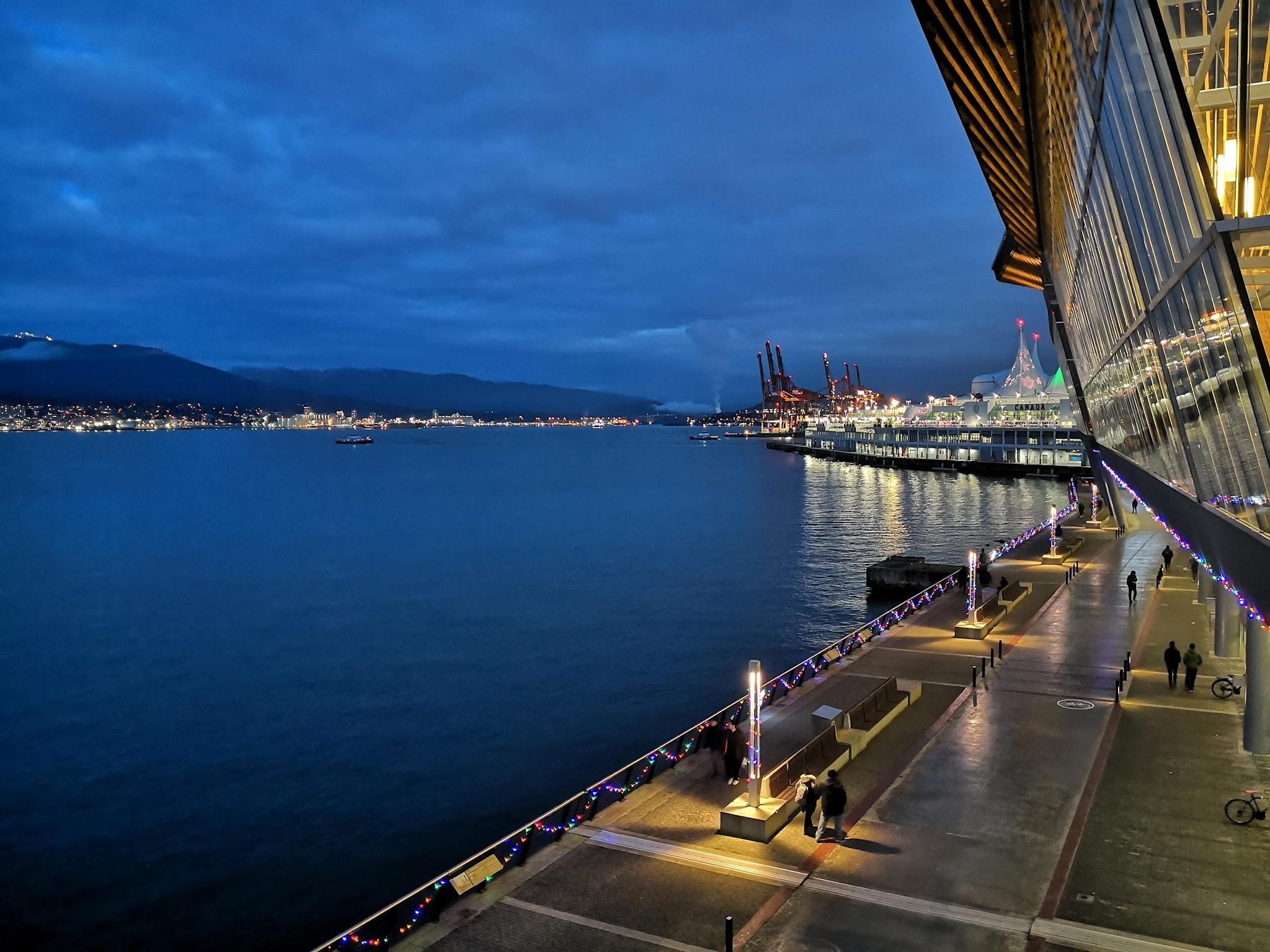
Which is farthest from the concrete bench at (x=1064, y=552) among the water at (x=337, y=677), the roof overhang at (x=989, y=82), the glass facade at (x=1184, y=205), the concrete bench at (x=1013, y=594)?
the glass facade at (x=1184, y=205)

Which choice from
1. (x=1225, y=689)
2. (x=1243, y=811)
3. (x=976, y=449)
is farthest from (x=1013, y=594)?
(x=976, y=449)

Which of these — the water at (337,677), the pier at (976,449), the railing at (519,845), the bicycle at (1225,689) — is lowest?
the water at (337,677)

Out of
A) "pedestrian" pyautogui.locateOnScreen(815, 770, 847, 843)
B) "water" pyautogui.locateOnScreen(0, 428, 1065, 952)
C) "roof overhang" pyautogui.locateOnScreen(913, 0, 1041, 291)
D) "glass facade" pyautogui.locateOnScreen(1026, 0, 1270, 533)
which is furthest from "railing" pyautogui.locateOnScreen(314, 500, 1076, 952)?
"roof overhang" pyautogui.locateOnScreen(913, 0, 1041, 291)

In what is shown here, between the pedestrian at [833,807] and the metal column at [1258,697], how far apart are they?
27.7ft

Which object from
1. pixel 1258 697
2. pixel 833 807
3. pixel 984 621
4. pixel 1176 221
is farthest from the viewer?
pixel 984 621

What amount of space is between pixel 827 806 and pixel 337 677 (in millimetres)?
24591

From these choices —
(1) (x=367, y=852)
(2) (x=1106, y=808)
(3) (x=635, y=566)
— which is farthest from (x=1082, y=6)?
(3) (x=635, y=566)

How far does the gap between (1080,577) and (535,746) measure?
24452 millimetres

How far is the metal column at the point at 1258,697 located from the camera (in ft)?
55.3

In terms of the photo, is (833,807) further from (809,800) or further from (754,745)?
(754,745)

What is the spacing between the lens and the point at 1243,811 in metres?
14.4

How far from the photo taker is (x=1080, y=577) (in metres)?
38.3

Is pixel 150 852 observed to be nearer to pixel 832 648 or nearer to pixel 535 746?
pixel 535 746

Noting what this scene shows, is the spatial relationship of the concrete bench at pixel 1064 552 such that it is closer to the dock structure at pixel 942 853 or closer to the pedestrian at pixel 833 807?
the dock structure at pixel 942 853
